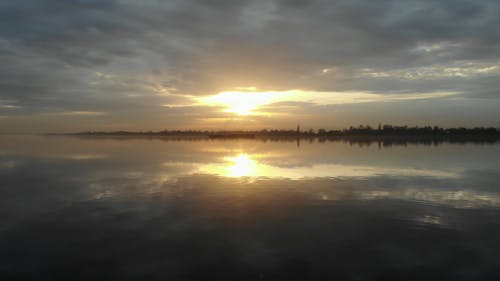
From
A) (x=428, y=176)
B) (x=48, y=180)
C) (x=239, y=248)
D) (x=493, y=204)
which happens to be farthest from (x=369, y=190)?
(x=48, y=180)

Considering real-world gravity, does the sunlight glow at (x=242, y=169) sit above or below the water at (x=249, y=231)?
below

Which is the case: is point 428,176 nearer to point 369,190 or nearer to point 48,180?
point 369,190

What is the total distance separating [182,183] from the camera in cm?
3009

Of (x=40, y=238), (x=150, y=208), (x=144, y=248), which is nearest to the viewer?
(x=144, y=248)

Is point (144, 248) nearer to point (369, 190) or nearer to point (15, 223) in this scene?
point (15, 223)

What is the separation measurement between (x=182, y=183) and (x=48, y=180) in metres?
11.6

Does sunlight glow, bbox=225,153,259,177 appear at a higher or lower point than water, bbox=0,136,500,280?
lower

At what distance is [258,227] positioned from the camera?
16.6 metres

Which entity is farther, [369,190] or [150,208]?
[369,190]

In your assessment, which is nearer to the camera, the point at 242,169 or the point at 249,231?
the point at 249,231

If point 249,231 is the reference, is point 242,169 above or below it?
below

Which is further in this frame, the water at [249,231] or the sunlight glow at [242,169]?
the sunlight glow at [242,169]

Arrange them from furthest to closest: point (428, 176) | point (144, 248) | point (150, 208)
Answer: point (428, 176) < point (150, 208) < point (144, 248)

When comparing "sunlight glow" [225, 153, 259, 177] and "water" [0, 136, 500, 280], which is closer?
"water" [0, 136, 500, 280]
